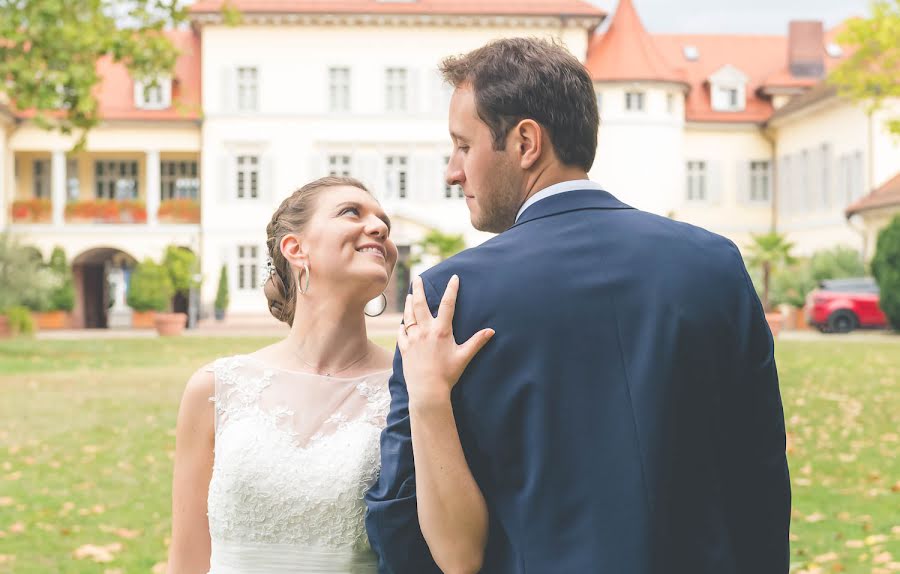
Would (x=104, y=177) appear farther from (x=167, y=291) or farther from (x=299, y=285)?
(x=299, y=285)

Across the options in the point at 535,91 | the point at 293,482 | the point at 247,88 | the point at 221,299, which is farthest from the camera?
the point at 247,88

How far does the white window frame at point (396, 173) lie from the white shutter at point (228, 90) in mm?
5799

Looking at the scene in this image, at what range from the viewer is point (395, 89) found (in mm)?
42000

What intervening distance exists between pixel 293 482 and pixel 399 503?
711 millimetres

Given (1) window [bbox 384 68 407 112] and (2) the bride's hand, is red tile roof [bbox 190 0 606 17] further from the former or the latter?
(2) the bride's hand

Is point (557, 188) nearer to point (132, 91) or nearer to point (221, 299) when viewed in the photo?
point (221, 299)

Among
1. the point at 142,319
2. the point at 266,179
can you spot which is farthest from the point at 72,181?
the point at 142,319

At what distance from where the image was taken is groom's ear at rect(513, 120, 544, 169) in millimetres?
2117

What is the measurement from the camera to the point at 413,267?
40438 mm

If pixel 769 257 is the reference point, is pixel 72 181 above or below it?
above

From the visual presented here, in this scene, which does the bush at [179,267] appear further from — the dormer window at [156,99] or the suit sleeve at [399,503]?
the suit sleeve at [399,503]

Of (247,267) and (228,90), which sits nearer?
(247,267)

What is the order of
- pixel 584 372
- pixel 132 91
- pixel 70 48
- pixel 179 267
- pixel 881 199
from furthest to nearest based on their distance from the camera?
pixel 132 91 → pixel 179 267 → pixel 881 199 → pixel 70 48 → pixel 584 372

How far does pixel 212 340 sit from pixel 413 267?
490 inches
